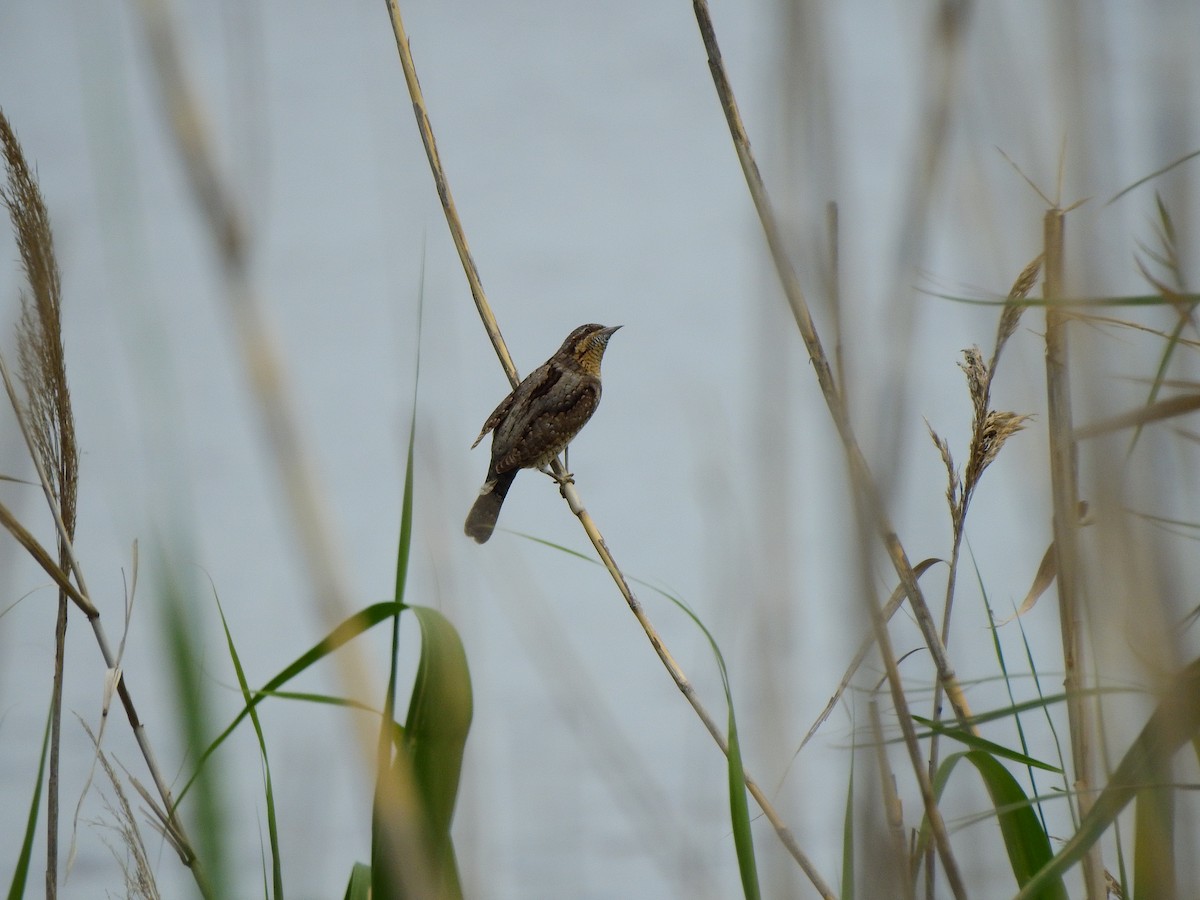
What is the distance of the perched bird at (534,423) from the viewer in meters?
4.06

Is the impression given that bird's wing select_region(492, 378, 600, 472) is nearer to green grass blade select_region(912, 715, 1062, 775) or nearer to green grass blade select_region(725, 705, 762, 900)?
green grass blade select_region(725, 705, 762, 900)

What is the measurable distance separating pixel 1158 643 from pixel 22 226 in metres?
1.50

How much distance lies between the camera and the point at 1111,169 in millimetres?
1041

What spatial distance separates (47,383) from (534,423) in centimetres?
254

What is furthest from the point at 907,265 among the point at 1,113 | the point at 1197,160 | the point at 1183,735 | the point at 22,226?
the point at 1,113

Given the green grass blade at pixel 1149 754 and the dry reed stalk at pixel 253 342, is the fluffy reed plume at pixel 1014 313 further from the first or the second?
the dry reed stalk at pixel 253 342

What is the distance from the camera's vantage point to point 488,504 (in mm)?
4301

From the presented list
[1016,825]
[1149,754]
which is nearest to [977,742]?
[1016,825]

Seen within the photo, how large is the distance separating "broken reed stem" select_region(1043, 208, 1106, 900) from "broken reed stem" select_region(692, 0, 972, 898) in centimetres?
15

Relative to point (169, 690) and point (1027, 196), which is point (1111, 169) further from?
point (169, 690)

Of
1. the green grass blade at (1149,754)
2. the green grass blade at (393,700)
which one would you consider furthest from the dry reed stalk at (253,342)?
the green grass blade at (1149,754)

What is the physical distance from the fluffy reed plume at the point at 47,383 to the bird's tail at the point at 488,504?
2.49 m

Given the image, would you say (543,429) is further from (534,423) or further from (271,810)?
(271,810)

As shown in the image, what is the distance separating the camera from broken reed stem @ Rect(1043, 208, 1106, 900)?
1227mm
